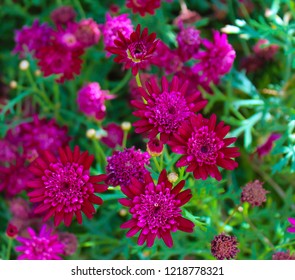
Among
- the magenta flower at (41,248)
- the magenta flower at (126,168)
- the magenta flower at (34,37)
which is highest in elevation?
the magenta flower at (34,37)

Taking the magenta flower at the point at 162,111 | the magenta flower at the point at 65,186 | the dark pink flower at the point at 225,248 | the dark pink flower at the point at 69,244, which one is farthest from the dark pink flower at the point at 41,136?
the dark pink flower at the point at 225,248

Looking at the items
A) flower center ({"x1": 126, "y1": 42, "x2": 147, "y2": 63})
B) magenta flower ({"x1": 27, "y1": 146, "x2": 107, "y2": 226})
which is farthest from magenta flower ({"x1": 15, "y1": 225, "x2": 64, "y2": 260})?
flower center ({"x1": 126, "y1": 42, "x2": 147, "y2": 63})

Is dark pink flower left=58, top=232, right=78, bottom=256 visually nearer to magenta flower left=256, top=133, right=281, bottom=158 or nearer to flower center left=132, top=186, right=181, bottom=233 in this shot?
flower center left=132, top=186, right=181, bottom=233

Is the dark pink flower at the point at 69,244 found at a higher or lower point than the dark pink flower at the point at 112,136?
lower

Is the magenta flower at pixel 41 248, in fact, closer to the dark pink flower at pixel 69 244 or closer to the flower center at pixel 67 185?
the dark pink flower at pixel 69 244

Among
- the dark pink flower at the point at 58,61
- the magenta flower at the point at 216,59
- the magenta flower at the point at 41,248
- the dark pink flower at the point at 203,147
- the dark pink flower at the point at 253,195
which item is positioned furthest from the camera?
the dark pink flower at the point at 58,61

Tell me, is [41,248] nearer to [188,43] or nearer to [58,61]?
[58,61]
